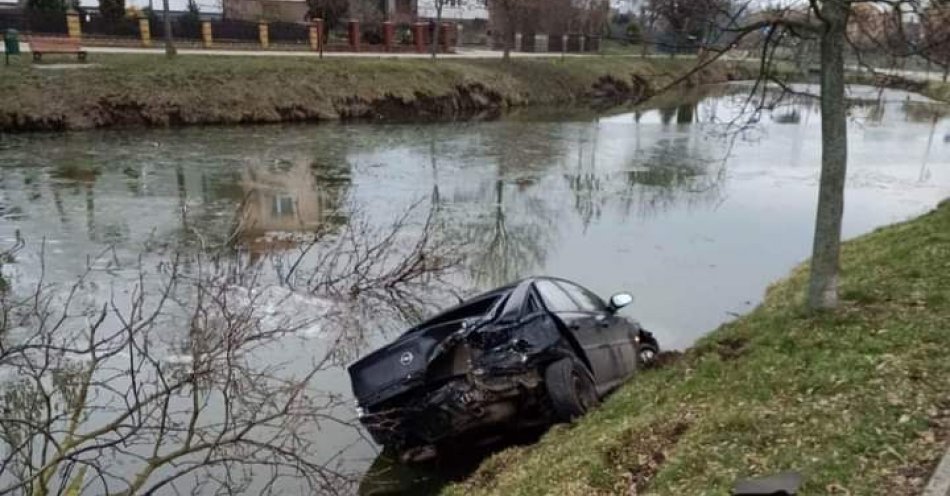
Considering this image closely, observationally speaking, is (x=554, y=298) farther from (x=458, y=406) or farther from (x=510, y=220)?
(x=510, y=220)

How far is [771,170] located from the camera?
2689 centimetres

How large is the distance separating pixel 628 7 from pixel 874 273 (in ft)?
248

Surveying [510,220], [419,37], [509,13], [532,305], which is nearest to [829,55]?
[532,305]

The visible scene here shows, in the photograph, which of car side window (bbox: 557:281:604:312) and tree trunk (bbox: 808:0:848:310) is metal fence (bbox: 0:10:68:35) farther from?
tree trunk (bbox: 808:0:848:310)

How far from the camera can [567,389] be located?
832cm

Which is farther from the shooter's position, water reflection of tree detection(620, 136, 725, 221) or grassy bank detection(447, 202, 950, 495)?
water reflection of tree detection(620, 136, 725, 221)

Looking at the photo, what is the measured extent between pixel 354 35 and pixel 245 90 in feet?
43.7

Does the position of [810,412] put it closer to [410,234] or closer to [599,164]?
[410,234]

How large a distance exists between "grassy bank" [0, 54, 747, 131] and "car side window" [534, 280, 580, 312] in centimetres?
1435

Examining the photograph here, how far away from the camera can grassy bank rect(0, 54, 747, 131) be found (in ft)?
93.6

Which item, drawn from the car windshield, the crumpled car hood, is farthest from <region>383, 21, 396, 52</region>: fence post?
the crumpled car hood

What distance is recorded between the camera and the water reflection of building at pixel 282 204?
1619 centimetres

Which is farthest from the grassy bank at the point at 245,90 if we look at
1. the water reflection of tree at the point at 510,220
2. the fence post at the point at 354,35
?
the water reflection of tree at the point at 510,220

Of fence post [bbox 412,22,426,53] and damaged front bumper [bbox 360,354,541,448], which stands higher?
fence post [bbox 412,22,426,53]
